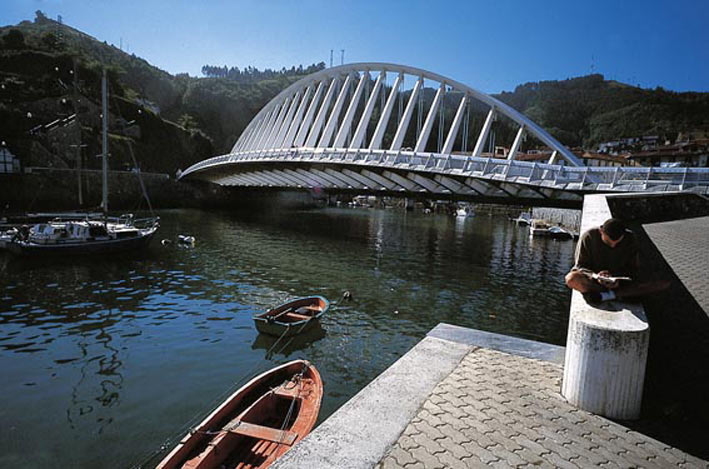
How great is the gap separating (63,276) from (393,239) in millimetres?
26682

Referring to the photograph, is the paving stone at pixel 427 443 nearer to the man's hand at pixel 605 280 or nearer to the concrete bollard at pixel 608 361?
the concrete bollard at pixel 608 361

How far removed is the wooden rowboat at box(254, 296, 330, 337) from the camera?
42.3 ft

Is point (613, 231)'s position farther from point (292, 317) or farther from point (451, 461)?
point (292, 317)

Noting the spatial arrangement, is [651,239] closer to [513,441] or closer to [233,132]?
[513,441]

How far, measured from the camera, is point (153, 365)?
11.0 m

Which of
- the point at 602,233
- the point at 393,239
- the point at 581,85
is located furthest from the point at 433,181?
the point at 581,85

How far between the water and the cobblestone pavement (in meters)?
5.23

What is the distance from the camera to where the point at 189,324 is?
46.8ft

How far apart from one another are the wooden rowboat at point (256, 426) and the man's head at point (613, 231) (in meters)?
5.24

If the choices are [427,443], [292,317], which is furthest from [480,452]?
[292,317]

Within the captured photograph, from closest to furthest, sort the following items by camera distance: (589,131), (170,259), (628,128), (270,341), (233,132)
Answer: (270,341) → (170,259) → (628,128) → (589,131) → (233,132)

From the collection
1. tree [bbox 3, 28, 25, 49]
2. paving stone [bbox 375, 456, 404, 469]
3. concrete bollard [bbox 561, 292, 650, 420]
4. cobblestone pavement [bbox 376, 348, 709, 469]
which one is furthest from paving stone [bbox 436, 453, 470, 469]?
tree [bbox 3, 28, 25, 49]

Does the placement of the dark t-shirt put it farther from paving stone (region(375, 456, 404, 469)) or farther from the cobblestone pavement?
paving stone (region(375, 456, 404, 469))

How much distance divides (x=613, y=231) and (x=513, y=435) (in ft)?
8.92
